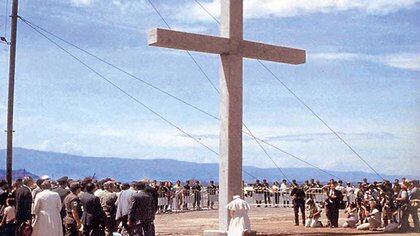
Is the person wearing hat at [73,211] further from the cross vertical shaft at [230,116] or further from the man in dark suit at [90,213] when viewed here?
the cross vertical shaft at [230,116]

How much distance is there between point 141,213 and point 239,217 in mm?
1986

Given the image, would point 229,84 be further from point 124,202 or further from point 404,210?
point 404,210

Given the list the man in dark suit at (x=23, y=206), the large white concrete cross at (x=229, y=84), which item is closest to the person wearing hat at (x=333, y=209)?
the large white concrete cross at (x=229, y=84)

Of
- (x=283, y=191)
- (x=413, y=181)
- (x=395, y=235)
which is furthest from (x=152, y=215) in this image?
(x=283, y=191)

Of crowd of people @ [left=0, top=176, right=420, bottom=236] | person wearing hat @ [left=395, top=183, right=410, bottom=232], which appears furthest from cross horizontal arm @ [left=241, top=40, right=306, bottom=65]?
person wearing hat @ [left=395, top=183, right=410, bottom=232]

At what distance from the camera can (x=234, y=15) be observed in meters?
15.8

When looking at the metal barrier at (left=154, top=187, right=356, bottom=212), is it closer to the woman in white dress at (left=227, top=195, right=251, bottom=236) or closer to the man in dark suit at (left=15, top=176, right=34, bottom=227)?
the woman in white dress at (left=227, top=195, right=251, bottom=236)

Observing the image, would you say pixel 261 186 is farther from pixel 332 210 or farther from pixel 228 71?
pixel 228 71

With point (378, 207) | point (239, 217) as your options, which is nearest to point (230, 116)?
point (239, 217)

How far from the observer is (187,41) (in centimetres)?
1479

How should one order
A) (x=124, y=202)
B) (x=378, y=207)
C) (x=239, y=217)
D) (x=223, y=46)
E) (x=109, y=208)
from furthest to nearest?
(x=378, y=207) < (x=109, y=208) < (x=223, y=46) < (x=124, y=202) < (x=239, y=217)

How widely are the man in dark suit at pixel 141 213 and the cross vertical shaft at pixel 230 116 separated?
2.02m

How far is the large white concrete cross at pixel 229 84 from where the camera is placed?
1516 centimetres

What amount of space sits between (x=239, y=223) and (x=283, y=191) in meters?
23.4
